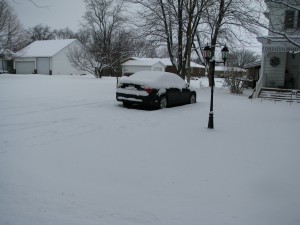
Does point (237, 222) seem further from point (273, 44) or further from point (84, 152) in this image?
point (273, 44)

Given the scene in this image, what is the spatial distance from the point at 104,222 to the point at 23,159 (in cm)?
275

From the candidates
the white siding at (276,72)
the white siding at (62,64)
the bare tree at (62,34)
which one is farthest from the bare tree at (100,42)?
the bare tree at (62,34)

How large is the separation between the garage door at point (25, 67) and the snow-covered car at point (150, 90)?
129 ft

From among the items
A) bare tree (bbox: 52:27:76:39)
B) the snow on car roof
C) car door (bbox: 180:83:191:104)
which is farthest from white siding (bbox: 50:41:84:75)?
bare tree (bbox: 52:27:76:39)

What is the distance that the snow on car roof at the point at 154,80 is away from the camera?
1240 centimetres

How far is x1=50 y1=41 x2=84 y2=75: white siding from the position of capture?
4662 cm

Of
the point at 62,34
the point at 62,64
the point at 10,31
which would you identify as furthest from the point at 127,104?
the point at 62,34

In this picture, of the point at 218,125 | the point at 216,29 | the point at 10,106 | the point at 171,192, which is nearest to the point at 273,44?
the point at 216,29

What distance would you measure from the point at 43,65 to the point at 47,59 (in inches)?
Result: 47.1

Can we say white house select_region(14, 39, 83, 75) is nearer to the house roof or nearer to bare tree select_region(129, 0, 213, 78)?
the house roof

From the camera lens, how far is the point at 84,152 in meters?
6.55

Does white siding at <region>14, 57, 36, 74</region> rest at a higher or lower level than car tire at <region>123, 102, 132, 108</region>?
higher

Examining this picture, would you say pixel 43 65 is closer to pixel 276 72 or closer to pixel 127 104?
pixel 276 72

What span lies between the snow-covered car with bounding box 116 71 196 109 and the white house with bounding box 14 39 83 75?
3628 cm
